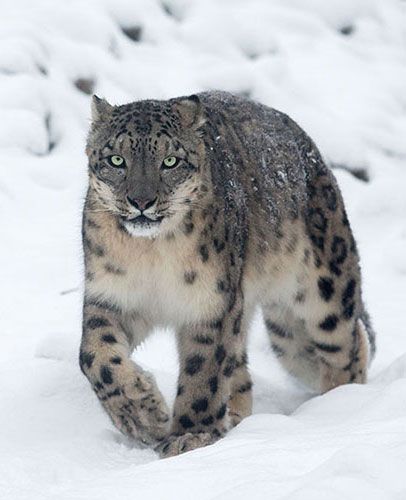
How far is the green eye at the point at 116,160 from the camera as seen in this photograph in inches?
225

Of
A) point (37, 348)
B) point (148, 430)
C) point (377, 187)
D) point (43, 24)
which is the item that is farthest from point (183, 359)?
point (43, 24)

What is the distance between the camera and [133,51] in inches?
492

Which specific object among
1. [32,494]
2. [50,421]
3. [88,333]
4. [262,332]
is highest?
[32,494]

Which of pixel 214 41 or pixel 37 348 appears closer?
pixel 37 348

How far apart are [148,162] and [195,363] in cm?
97

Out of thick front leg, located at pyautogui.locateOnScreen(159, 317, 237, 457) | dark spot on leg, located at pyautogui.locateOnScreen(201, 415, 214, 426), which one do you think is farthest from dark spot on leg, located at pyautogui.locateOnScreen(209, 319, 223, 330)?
dark spot on leg, located at pyautogui.locateOnScreen(201, 415, 214, 426)

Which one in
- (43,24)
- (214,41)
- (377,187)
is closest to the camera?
(377,187)

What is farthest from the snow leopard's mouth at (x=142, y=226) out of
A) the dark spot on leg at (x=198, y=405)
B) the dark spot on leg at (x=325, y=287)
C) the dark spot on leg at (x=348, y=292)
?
the dark spot on leg at (x=348, y=292)

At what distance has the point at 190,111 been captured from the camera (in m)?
5.99

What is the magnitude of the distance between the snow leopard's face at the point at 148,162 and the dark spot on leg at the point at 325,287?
4.19 feet

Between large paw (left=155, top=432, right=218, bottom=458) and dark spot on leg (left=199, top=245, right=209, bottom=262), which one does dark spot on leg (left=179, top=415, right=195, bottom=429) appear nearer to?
large paw (left=155, top=432, right=218, bottom=458)

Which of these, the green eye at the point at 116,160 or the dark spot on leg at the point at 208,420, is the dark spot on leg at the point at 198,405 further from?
the green eye at the point at 116,160

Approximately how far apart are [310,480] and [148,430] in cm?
204

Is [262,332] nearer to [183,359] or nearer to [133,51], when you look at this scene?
[183,359]
